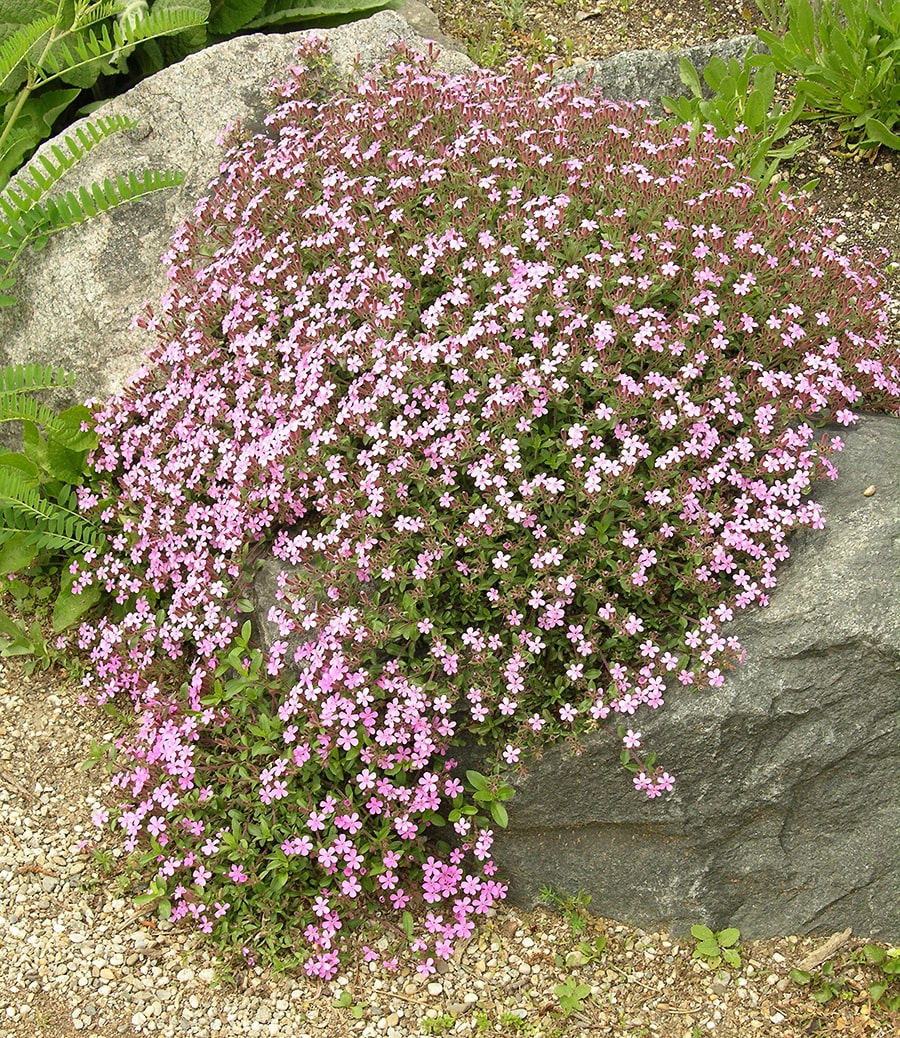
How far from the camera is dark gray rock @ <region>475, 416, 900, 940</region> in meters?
3.41

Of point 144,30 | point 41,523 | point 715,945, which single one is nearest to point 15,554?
point 41,523

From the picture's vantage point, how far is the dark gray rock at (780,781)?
11.2ft

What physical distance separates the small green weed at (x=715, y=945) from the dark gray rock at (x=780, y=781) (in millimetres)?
38

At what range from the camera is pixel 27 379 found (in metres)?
4.79

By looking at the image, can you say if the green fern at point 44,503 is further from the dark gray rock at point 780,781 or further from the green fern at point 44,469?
the dark gray rock at point 780,781

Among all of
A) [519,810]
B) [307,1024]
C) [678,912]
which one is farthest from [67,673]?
[678,912]

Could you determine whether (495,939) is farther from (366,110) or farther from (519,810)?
(366,110)

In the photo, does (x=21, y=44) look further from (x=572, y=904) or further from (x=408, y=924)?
(x=572, y=904)

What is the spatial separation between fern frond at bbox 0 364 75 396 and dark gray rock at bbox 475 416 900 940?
281cm

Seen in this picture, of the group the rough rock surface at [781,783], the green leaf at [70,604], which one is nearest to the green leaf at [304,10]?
the green leaf at [70,604]

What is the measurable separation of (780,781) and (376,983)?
1.54m

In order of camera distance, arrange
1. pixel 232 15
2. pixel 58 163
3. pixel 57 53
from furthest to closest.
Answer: pixel 232 15, pixel 57 53, pixel 58 163

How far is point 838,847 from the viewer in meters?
3.55

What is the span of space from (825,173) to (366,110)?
2507 millimetres
